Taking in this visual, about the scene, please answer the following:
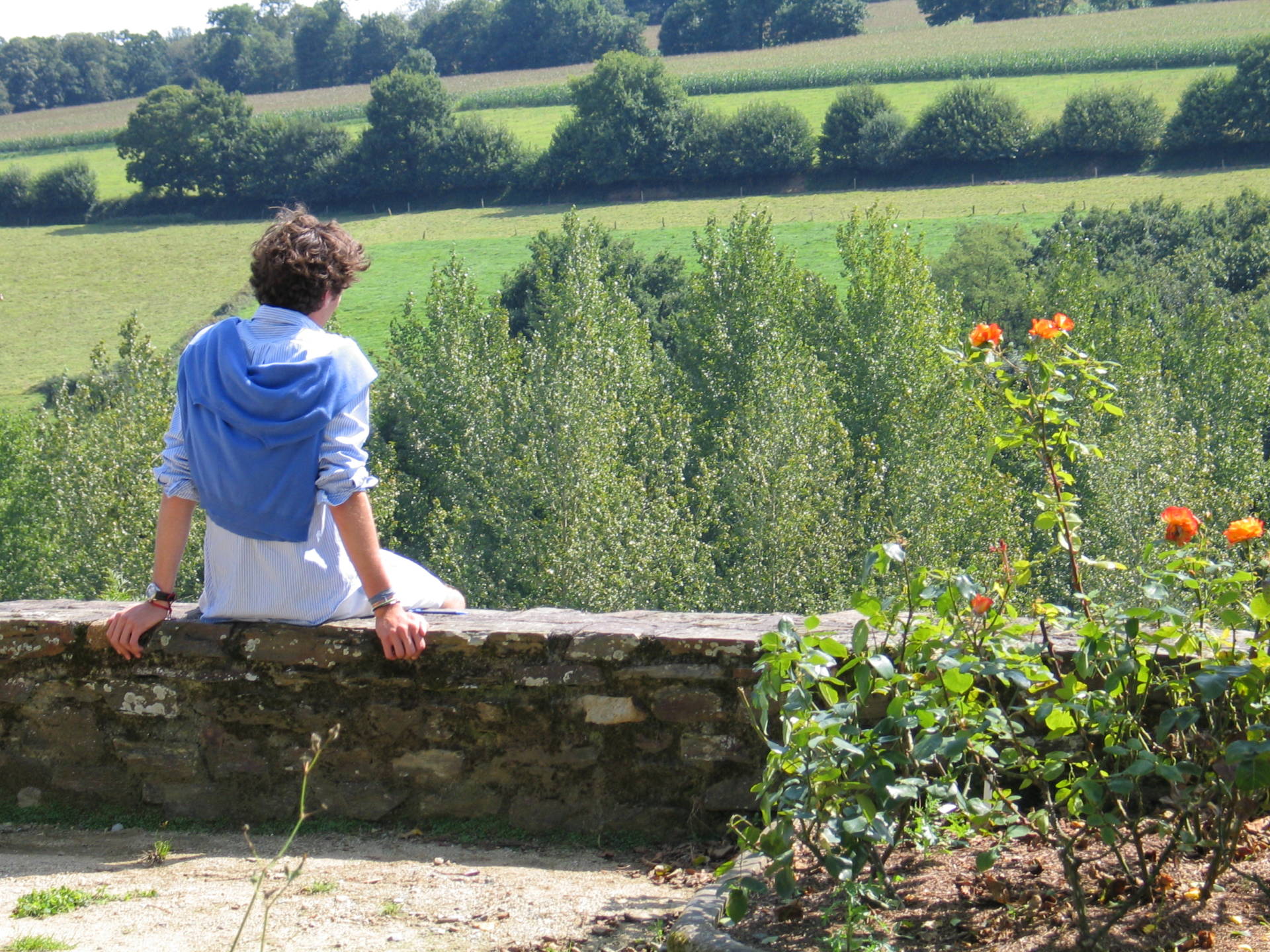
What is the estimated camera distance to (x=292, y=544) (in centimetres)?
362

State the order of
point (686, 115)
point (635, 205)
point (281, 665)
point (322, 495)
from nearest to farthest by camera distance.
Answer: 1. point (322, 495)
2. point (281, 665)
3. point (635, 205)
4. point (686, 115)

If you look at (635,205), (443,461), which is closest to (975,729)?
(443,461)

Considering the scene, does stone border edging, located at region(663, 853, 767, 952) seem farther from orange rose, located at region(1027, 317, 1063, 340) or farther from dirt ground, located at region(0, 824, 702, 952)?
orange rose, located at region(1027, 317, 1063, 340)

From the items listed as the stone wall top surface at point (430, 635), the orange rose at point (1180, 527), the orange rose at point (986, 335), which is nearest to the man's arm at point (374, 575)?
the stone wall top surface at point (430, 635)

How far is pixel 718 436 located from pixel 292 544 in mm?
28137

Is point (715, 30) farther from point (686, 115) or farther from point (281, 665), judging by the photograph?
point (281, 665)

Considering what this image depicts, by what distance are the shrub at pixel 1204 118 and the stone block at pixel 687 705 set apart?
62401mm

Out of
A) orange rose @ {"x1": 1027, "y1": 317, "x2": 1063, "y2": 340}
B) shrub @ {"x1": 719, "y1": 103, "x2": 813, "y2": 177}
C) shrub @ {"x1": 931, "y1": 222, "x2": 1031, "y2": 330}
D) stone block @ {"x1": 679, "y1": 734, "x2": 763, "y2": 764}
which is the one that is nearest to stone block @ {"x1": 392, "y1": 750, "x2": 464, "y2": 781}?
stone block @ {"x1": 679, "y1": 734, "x2": 763, "y2": 764}

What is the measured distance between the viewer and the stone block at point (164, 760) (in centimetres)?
397

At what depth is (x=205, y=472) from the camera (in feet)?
11.6

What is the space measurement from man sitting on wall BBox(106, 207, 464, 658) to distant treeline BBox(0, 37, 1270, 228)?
61070mm

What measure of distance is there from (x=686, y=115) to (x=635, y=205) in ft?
25.7

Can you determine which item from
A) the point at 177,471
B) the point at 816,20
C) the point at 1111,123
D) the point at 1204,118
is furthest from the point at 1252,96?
the point at 177,471

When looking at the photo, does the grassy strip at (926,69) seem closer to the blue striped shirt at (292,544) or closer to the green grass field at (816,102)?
the green grass field at (816,102)
